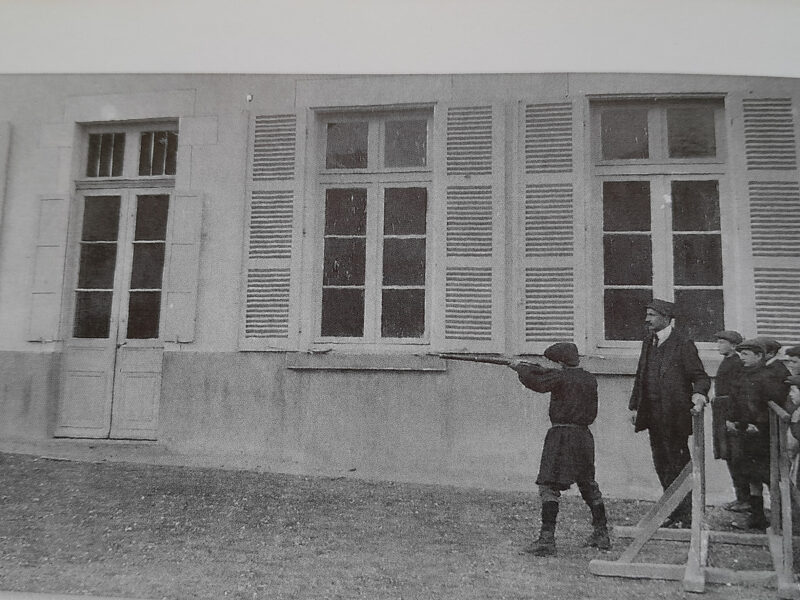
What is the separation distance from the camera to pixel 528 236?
2.40 meters

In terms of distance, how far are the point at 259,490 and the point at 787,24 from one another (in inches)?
95.5

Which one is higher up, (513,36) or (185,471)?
(513,36)

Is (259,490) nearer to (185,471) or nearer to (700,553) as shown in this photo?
(185,471)

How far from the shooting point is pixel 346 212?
2.50 metres

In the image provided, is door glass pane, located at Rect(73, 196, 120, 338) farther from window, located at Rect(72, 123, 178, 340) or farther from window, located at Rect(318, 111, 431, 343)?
window, located at Rect(318, 111, 431, 343)

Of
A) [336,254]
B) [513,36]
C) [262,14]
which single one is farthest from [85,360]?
[513,36]

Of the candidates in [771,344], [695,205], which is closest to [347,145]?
[695,205]

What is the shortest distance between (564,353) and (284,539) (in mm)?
1125

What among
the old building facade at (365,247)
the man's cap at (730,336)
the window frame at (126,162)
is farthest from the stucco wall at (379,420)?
the window frame at (126,162)

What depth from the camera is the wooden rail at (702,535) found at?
196 centimetres

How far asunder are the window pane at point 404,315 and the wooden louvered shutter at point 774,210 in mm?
1121

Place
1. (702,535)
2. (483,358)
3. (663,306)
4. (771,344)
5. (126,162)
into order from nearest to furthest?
(702,535) < (771,344) < (663,306) < (483,358) < (126,162)

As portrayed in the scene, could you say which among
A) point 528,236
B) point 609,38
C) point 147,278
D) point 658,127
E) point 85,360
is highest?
point 609,38

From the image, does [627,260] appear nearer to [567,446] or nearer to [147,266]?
[567,446]
